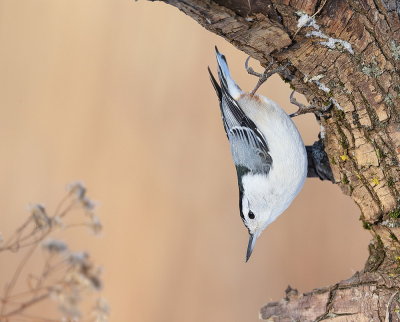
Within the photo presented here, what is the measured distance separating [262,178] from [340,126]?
399 millimetres

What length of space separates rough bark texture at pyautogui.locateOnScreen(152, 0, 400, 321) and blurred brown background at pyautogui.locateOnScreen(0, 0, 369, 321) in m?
0.86

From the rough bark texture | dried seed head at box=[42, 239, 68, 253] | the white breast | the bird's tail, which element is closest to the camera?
dried seed head at box=[42, 239, 68, 253]

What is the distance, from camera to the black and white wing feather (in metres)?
1.86

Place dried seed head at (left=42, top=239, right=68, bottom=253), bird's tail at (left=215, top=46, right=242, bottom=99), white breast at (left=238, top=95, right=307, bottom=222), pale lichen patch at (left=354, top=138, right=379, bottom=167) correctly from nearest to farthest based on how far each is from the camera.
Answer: dried seed head at (left=42, top=239, right=68, bottom=253)
pale lichen patch at (left=354, top=138, right=379, bottom=167)
white breast at (left=238, top=95, right=307, bottom=222)
bird's tail at (left=215, top=46, right=242, bottom=99)

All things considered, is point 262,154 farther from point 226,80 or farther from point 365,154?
point 365,154

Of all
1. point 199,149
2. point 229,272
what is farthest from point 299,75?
point 229,272

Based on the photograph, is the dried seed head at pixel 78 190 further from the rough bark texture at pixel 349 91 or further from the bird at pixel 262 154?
the bird at pixel 262 154

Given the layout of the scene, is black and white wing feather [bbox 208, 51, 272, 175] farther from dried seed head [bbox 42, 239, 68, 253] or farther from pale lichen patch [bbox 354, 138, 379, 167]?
dried seed head [bbox 42, 239, 68, 253]

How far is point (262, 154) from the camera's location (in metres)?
1.86

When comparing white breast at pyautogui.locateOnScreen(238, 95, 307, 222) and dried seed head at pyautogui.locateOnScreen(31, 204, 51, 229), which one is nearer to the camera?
dried seed head at pyautogui.locateOnScreen(31, 204, 51, 229)

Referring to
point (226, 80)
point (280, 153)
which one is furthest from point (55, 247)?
point (226, 80)

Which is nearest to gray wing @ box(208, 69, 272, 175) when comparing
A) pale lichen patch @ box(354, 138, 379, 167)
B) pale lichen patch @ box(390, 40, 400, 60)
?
pale lichen patch @ box(354, 138, 379, 167)

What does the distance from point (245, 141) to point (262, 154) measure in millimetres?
76

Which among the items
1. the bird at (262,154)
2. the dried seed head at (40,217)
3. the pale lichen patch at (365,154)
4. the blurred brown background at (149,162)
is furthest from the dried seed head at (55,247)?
the blurred brown background at (149,162)
